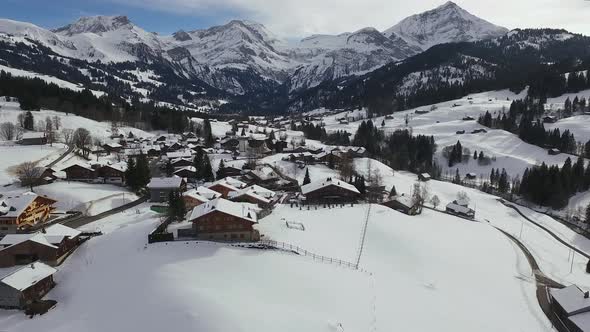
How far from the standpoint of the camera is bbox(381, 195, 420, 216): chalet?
195 feet

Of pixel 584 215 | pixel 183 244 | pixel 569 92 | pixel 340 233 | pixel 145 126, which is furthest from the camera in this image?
pixel 569 92

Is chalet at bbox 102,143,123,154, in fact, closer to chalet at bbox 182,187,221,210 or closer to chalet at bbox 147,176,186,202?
chalet at bbox 147,176,186,202

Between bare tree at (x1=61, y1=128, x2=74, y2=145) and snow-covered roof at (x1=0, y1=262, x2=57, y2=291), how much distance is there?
67.7 m

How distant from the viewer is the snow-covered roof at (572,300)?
1282 inches

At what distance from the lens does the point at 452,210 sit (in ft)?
218

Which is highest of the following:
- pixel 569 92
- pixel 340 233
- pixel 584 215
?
pixel 569 92

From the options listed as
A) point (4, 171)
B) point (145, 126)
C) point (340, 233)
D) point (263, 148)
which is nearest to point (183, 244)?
point (340, 233)

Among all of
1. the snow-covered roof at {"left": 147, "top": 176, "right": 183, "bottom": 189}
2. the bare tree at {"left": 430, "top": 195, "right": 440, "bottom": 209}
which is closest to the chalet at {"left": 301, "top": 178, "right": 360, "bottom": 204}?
the bare tree at {"left": 430, "top": 195, "right": 440, "bottom": 209}

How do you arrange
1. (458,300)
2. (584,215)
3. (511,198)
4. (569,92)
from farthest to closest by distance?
(569,92) → (511,198) → (584,215) → (458,300)

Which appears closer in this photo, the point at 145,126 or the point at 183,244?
the point at 183,244

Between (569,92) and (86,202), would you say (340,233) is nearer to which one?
(86,202)

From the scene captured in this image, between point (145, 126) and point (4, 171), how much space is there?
68136 millimetres

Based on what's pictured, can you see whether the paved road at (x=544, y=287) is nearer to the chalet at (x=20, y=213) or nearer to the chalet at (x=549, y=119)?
the chalet at (x=20, y=213)

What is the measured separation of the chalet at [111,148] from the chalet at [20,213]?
1755 inches
